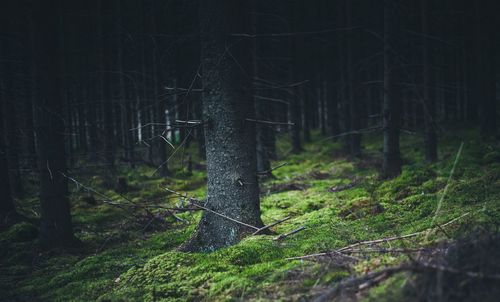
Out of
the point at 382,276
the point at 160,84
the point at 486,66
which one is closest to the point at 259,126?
the point at 160,84

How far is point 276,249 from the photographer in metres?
5.56

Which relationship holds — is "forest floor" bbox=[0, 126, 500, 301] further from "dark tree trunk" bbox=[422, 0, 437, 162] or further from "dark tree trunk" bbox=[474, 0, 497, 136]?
"dark tree trunk" bbox=[474, 0, 497, 136]

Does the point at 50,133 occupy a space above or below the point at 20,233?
above

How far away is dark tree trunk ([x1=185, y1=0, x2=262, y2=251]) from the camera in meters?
6.42

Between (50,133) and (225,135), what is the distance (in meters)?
4.38

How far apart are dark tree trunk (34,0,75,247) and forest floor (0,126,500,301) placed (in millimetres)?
634

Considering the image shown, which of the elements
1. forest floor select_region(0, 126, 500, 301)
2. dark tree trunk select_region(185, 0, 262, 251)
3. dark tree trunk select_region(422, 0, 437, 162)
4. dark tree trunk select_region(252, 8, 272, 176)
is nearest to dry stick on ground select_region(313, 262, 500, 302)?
forest floor select_region(0, 126, 500, 301)

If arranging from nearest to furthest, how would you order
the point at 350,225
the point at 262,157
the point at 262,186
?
the point at 350,225 < the point at 262,186 < the point at 262,157

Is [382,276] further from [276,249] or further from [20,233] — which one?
[20,233]

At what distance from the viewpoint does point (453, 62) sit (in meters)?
29.1

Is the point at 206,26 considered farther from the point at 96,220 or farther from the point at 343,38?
the point at 343,38

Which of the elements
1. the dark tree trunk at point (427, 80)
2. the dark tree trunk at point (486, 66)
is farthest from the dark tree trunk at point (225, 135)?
the dark tree trunk at point (486, 66)

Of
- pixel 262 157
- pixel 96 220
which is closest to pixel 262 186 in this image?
pixel 262 157

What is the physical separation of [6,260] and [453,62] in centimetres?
3034
